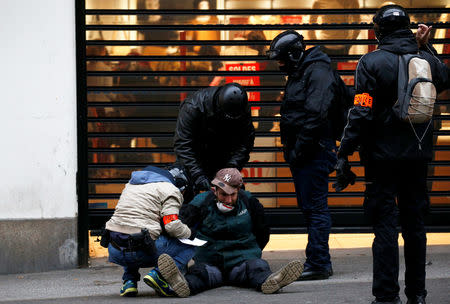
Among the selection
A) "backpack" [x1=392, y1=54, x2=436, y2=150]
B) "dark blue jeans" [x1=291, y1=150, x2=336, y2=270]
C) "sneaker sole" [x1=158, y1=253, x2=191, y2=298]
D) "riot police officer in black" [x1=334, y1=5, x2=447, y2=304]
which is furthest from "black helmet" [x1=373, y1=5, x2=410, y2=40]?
"sneaker sole" [x1=158, y1=253, x2=191, y2=298]

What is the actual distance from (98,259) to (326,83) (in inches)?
119

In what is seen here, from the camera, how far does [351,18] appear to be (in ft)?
30.0

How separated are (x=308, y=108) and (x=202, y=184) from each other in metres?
1.14

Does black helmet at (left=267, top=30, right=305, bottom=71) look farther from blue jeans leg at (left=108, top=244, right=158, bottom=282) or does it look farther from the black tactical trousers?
blue jeans leg at (left=108, top=244, right=158, bottom=282)

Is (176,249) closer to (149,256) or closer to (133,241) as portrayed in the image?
(149,256)

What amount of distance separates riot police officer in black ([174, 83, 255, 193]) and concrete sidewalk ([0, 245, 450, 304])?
111 cm

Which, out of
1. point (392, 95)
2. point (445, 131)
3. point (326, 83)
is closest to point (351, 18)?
point (445, 131)

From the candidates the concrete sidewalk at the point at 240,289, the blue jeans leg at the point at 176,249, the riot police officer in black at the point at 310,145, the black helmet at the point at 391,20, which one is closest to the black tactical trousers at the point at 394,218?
the concrete sidewalk at the point at 240,289

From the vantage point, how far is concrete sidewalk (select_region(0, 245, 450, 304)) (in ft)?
21.5

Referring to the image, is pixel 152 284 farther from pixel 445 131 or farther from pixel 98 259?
pixel 445 131

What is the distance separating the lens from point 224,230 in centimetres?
698

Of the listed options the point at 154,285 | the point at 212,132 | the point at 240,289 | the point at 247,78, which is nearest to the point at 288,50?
the point at 212,132

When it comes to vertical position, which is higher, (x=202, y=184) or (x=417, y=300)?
(x=202, y=184)

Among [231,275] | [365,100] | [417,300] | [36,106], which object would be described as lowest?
[231,275]
